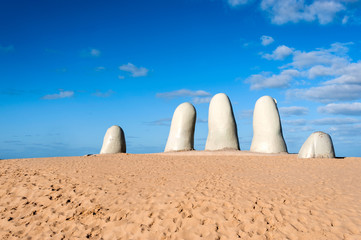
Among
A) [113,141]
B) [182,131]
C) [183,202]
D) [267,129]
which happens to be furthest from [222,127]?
[183,202]

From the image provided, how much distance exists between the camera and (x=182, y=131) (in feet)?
65.1

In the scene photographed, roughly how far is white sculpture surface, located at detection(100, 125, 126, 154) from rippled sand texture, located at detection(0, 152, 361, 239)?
21.4ft

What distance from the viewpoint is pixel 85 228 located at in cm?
787

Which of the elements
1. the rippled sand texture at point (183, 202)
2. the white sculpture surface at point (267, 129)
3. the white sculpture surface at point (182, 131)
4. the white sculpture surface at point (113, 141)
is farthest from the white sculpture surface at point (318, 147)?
the white sculpture surface at point (113, 141)

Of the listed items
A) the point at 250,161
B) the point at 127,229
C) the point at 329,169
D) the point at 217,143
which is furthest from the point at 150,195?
the point at 217,143

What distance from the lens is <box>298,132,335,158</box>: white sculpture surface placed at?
15.5 m

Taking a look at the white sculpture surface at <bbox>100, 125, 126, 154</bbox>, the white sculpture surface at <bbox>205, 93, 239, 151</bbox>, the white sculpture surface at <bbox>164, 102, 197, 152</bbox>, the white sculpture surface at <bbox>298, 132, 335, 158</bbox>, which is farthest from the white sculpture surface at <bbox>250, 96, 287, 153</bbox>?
the white sculpture surface at <bbox>100, 125, 126, 154</bbox>

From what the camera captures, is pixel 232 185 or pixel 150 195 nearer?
pixel 150 195

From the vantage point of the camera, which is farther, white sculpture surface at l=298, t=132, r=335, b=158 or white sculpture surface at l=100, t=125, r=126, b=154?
white sculpture surface at l=100, t=125, r=126, b=154

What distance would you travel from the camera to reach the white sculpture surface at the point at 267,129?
18.4 meters

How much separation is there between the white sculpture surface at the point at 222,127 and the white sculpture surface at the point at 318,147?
4.73 metres

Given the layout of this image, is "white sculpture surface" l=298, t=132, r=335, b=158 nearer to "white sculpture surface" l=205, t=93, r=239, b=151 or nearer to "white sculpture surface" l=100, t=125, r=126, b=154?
"white sculpture surface" l=205, t=93, r=239, b=151

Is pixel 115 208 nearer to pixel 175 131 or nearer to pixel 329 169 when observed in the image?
pixel 329 169

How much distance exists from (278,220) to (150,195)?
12.5 ft
